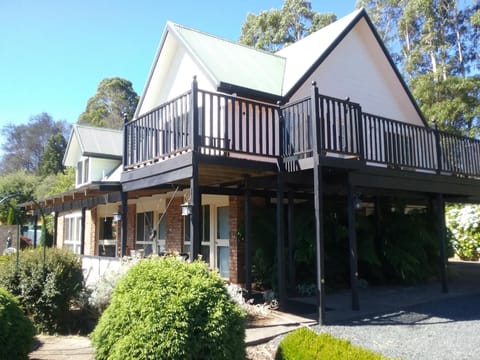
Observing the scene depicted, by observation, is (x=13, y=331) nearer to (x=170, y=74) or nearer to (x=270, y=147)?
(x=270, y=147)

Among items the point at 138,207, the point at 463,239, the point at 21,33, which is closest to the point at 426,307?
the point at 138,207

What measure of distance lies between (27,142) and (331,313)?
65.4 metres

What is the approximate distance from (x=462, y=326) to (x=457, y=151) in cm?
586

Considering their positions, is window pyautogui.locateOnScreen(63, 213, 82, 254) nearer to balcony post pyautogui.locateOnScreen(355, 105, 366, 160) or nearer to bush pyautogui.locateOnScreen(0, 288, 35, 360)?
bush pyautogui.locateOnScreen(0, 288, 35, 360)

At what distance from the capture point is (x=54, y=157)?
48.4 meters

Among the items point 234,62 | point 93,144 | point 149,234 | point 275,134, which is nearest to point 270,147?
point 275,134

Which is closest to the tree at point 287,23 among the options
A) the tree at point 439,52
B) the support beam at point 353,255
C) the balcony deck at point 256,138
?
the tree at point 439,52

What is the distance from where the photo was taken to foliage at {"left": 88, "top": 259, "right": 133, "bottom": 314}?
752 centimetres

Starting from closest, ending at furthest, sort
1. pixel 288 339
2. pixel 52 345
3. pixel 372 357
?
pixel 372 357 < pixel 288 339 < pixel 52 345

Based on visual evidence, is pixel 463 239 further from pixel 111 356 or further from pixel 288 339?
pixel 111 356

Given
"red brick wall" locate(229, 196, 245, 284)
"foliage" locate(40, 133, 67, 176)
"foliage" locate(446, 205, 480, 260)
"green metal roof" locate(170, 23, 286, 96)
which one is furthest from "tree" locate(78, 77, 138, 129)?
"red brick wall" locate(229, 196, 245, 284)

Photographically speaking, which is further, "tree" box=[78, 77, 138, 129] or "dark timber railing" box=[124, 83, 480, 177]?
"tree" box=[78, 77, 138, 129]

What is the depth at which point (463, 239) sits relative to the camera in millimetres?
19703

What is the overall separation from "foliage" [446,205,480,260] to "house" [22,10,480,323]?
673 cm
